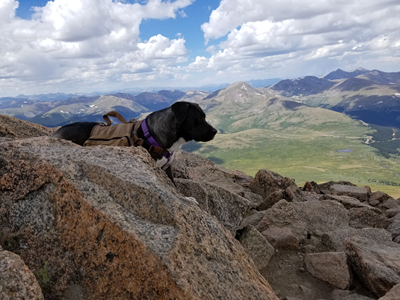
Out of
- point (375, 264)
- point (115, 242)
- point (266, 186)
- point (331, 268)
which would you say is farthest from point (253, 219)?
point (115, 242)

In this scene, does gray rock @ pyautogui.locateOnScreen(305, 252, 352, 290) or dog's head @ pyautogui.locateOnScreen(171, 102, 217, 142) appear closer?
gray rock @ pyautogui.locateOnScreen(305, 252, 352, 290)

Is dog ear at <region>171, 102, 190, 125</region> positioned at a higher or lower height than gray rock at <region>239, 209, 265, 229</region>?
higher

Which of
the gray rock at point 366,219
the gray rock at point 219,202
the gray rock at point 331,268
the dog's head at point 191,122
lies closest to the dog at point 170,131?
the dog's head at point 191,122

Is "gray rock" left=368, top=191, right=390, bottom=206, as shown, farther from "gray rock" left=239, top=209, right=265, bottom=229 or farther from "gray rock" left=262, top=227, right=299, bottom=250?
"gray rock" left=262, top=227, right=299, bottom=250

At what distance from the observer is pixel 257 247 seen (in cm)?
975

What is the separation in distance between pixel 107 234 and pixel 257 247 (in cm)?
641

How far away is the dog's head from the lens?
10.8m

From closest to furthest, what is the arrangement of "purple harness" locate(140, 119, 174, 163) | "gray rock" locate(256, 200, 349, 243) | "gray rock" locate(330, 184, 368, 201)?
"purple harness" locate(140, 119, 174, 163), "gray rock" locate(256, 200, 349, 243), "gray rock" locate(330, 184, 368, 201)

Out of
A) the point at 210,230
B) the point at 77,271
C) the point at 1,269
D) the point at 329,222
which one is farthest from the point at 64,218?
the point at 329,222

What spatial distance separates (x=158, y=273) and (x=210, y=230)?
84.2 inches

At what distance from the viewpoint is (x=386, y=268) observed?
26.4ft

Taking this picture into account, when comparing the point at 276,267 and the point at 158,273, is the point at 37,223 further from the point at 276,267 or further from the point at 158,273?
the point at 276,267

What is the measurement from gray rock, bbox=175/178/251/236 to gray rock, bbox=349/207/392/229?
21.4 ft

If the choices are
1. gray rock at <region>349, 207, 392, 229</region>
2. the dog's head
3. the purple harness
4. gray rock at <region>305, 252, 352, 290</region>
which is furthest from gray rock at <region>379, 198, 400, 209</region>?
the purple harness
